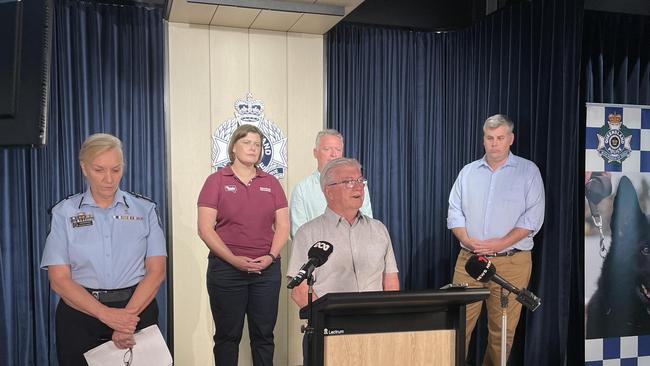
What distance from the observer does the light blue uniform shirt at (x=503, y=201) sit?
3.63 meters

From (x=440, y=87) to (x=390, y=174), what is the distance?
2.82 ft

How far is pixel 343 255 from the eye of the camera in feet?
7.73

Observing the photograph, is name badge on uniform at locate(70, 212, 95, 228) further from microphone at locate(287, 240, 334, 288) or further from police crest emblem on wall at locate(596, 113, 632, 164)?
police crest emblem on wall at locate(596, 113, 632, 164)

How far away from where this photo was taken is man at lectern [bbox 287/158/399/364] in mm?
2354

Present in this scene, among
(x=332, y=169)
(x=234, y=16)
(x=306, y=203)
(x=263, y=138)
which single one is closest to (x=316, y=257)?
(x=332, y=169)

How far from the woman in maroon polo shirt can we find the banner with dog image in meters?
1.97

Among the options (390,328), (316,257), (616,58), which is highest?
(616,58)

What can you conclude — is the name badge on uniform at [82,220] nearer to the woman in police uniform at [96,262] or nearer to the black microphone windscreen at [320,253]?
the woman in police uniform at [96,262]

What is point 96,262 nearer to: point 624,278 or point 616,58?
point 624,278

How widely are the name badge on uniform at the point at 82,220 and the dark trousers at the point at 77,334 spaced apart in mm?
350

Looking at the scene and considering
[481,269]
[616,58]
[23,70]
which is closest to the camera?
[23,70]

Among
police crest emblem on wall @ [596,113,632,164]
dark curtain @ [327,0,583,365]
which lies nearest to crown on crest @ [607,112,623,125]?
police crest emblem on wall @ [596,113,632,164]

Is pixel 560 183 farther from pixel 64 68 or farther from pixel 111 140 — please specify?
pixel 64 68

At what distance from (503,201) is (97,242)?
7.93 feet
